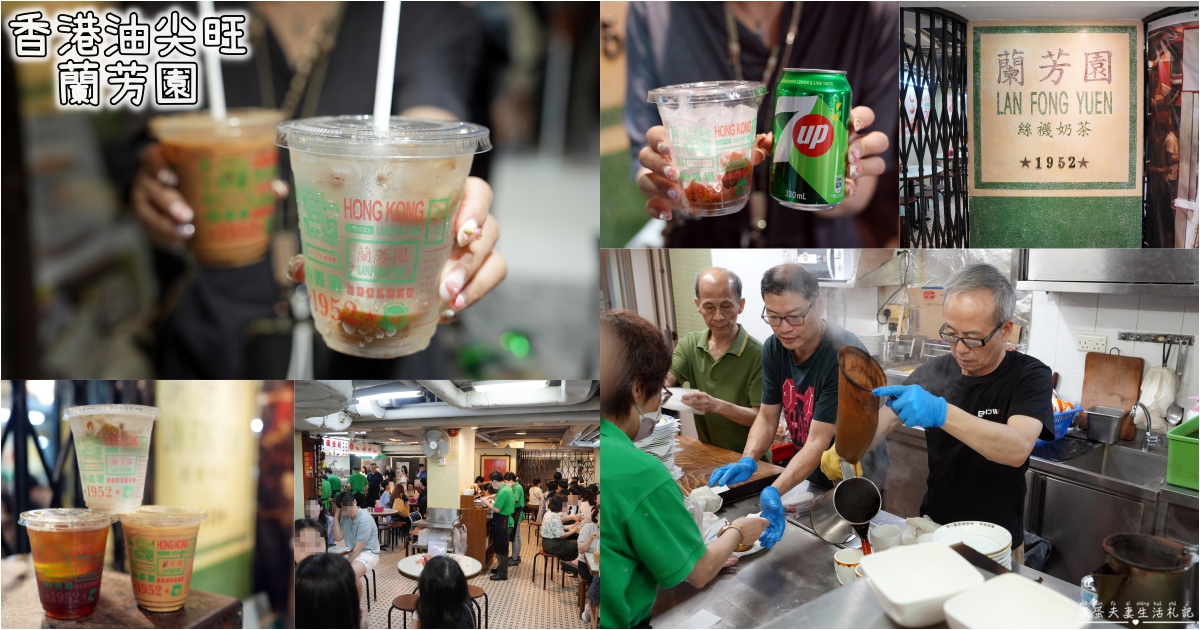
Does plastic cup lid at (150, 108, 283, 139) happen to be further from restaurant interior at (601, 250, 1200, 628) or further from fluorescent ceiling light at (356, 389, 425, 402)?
restaurant interior at (601, 250, 1200, 628)

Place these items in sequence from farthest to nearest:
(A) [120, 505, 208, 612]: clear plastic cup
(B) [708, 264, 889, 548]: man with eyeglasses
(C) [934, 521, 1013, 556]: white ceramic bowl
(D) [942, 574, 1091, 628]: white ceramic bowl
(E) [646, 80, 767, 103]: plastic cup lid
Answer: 1. (A) [120, 505, 208, 612]: clear plastic cup
2. (B) [708, 264, 889, 548]: man with eyeglasses
3. (C) [934, 521, 1013, 556]: white ceramic bowl
4. (E) [646, 80, 767, 103]: plastic cup lid
5. (D) [942, 574, 1091, 628]: white ceramic bowl

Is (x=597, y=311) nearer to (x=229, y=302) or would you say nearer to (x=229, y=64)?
(x=229, y=302)

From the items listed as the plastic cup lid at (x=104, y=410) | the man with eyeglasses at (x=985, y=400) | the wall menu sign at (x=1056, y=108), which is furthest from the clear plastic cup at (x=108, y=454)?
the wall menu sign at (x=1056, y=108)

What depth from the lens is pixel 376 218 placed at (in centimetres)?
159

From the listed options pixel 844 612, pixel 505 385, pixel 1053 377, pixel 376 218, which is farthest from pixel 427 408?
pixel 1053 377

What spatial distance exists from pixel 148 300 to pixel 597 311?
1112mm

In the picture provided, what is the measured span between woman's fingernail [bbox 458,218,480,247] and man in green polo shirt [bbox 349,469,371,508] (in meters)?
0.68

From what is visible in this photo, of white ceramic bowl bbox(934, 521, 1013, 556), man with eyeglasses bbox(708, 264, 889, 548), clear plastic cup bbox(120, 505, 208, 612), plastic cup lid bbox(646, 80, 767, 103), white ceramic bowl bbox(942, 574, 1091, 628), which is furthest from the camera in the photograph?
clear plastic cup bbox(120, 505, 208, 612)

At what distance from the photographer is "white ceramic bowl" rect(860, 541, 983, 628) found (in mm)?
1492

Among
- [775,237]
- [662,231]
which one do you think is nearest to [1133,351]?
[775,237]

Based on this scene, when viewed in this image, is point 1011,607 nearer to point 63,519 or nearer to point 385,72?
point 385,72

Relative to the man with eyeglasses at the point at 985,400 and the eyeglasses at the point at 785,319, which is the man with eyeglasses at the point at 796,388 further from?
the man with eyeglasses at the point at 985,400

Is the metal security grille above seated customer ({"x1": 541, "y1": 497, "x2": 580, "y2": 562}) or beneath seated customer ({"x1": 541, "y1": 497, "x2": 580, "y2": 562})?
above

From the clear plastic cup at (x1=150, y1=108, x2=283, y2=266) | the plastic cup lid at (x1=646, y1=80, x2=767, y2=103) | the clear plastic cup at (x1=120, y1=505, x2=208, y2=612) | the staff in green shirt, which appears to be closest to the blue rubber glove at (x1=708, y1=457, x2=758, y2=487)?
the staff in green shirt
